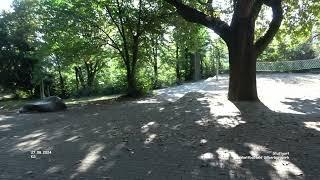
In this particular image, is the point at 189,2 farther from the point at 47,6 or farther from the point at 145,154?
the point at 145,154

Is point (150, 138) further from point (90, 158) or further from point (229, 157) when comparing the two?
point (229, 157)

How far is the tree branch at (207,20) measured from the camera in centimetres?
1446

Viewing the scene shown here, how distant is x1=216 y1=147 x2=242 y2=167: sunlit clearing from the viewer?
583 centimetres

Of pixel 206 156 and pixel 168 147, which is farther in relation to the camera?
pixel 168 147

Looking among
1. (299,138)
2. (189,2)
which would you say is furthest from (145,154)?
(189,2)

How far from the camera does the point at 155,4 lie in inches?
777

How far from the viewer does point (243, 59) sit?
1420cm

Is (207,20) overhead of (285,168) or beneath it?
overhead

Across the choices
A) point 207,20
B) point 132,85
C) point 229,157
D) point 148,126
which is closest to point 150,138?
point 148,126

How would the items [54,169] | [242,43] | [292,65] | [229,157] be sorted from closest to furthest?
1. [54,169]
2. [229,157]
3. [242,43]
4. [292,65]

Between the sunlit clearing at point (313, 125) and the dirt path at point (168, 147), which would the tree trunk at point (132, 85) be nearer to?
the dirt path at point (168, 147)

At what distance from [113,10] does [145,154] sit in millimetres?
13829

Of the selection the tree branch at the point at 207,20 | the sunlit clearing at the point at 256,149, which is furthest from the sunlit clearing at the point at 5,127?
the tree branch at the point at 207,20

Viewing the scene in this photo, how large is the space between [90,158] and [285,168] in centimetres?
297
